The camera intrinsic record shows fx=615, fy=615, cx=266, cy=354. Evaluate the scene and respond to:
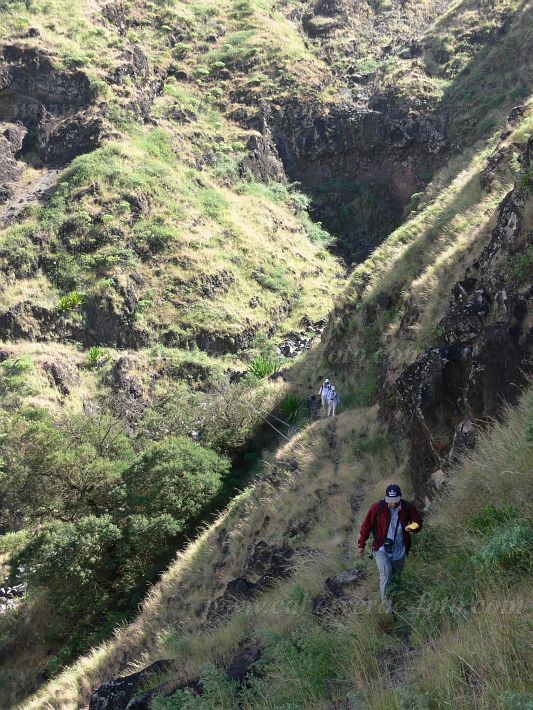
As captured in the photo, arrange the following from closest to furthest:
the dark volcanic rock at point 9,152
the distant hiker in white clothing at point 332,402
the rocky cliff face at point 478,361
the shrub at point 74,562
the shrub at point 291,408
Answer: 1. the rocky cliff face at point 478,361
2. the distant hiker in white clothing at point 332,402
3. the shrub at point 74,562
4. the shrub at point 291,408
5. the dark volcanic rock at point 9,152

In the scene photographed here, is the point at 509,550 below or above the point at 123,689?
above

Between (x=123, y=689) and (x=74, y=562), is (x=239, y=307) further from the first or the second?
(x=123, y=689)

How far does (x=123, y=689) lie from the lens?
280 inches

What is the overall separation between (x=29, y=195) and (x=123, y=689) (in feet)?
113

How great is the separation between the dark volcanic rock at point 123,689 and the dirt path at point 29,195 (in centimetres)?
3241

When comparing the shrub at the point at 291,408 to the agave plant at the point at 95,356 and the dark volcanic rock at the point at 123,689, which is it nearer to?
the dark volcanic rock at the point at 123,689

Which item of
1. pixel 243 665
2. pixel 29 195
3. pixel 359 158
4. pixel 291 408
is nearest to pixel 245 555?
pixel 243 665

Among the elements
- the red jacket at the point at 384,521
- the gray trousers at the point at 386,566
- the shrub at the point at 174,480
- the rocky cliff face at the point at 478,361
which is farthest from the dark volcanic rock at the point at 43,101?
the gray trousers at the point at 386,566

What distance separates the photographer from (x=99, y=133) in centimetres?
3856

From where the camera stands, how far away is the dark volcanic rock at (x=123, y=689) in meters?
6.91

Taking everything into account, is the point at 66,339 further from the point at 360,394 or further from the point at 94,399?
the point at 360,394

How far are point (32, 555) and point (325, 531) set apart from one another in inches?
380

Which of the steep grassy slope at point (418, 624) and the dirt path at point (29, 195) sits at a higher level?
the dirt path at point (29, 195)

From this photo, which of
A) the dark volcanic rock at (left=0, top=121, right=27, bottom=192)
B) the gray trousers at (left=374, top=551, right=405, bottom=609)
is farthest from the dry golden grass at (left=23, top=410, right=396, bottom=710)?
the dark volcanic rock at (left=0, top=121, right=27, bottom=192)
